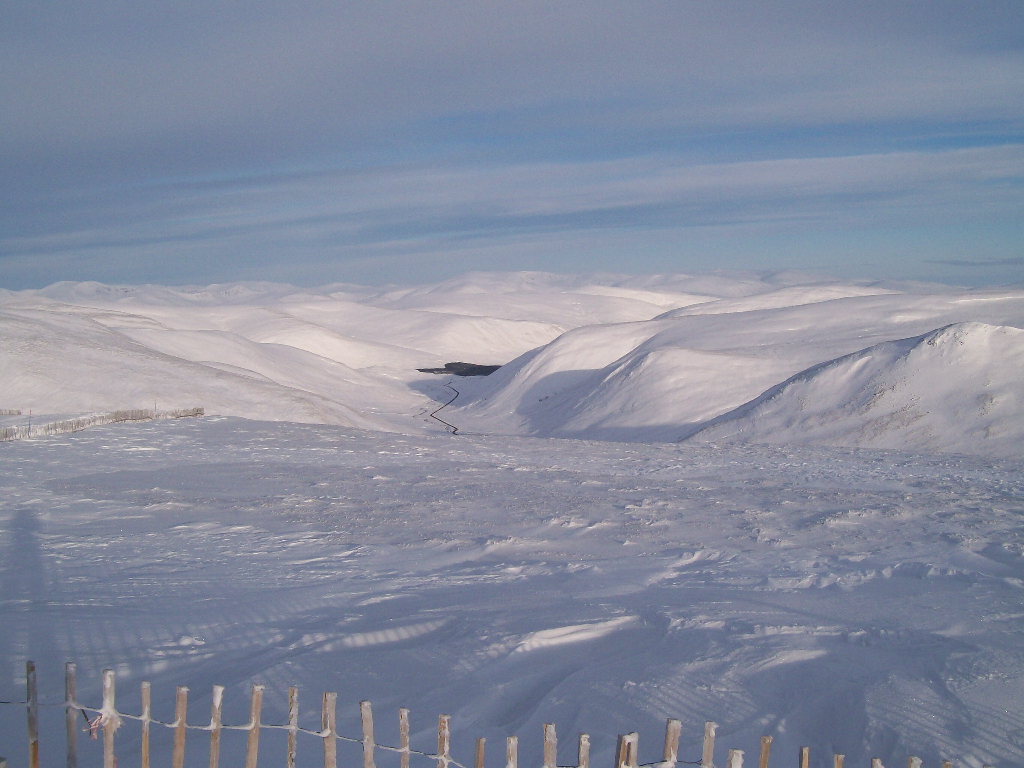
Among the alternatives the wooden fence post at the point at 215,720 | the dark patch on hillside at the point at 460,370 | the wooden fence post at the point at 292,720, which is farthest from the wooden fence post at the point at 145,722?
the dark patch on hillside at the point at 460,370

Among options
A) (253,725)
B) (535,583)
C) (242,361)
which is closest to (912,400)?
(535,583)

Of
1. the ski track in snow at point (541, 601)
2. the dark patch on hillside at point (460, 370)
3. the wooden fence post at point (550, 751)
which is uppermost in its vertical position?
the dark patch on hillside at point (460, 370)

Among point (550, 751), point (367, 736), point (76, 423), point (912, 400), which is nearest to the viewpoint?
point (550, 751)

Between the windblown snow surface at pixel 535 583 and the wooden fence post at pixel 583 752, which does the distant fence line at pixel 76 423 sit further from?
the wooden fence post at pixel 583 752

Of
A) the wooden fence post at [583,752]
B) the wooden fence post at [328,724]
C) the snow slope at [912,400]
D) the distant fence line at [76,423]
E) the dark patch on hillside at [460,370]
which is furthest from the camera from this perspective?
the dark patch on hillside at [460,370]

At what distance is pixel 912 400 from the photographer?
62.8 feet

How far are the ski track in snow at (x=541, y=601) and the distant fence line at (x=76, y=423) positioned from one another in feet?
9.32

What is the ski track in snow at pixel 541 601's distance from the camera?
4.32 meters

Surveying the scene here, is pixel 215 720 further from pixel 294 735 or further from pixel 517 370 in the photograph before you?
pixel 517 370

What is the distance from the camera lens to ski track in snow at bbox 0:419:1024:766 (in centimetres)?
432

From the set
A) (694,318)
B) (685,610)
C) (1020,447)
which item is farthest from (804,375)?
(694,318)

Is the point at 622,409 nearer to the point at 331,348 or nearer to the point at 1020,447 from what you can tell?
the point at 1020,447

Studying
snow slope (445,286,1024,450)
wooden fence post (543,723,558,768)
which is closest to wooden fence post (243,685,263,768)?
wooden fence post (543,723,558,768)

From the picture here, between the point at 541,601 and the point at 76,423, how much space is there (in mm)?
12345
